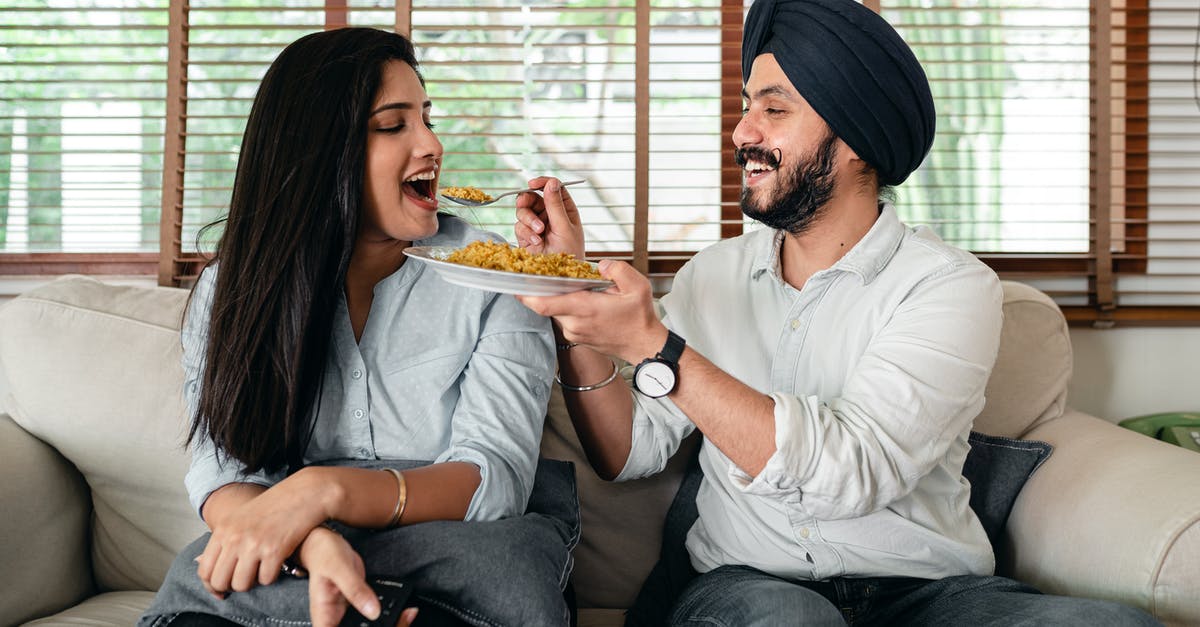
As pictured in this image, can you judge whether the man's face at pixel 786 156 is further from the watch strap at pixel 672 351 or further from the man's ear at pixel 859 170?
the watch strap at pixel 672 351

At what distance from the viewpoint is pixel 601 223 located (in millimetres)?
2293

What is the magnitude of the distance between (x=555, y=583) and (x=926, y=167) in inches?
62.7

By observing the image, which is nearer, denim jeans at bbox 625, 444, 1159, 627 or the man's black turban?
denim jeans at bbox 625, 444, 1159, 627

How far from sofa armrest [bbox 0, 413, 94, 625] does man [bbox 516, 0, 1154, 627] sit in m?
1.03

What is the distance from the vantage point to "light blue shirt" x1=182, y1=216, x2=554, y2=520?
1428mm

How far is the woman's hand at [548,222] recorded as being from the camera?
60.6 inches

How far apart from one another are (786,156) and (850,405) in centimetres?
45

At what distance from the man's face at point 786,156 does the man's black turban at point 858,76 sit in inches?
1.0

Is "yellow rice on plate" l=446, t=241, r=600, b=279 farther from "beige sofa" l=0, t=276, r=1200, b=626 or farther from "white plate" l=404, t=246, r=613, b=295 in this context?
"beige sofa" l=0, t=276, r=1200, b=626

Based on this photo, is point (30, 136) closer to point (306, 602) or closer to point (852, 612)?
point (306, 602)

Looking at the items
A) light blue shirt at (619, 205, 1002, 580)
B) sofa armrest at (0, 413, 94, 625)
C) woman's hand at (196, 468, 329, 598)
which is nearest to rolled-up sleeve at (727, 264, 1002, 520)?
light blue shirt at (619, 205, 1002, 580)

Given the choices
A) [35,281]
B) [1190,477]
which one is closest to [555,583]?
[1190,477]

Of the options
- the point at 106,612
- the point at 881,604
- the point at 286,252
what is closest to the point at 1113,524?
the point at 881,604

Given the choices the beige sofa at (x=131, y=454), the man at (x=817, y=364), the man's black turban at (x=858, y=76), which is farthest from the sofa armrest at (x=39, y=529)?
the man's black turban at (x=858, y=76)
